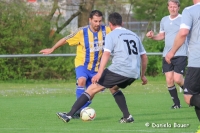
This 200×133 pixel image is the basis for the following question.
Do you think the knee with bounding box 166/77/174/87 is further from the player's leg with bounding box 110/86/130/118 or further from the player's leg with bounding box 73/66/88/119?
the player's leg with bounding box 110/86/130/118

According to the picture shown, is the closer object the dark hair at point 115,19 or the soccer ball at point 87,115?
the dark hair at point 115,19

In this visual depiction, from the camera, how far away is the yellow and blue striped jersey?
39.4ft

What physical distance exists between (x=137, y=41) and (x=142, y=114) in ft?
7.79

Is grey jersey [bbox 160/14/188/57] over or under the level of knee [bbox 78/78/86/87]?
over

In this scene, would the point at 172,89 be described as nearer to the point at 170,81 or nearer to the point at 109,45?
the point at 170,81

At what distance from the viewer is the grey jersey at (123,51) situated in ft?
34.5

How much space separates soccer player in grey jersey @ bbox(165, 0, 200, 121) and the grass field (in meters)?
0.84

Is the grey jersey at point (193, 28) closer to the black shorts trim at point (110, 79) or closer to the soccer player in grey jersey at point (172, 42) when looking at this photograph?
the black shorts trim at point (110, 79)

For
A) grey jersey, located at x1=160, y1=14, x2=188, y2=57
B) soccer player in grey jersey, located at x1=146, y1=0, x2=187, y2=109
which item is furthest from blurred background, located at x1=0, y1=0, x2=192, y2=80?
grey jersey, located at x1=160, y1=14, x2=188, y2=57

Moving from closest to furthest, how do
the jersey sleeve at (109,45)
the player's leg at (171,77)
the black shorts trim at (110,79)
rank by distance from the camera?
the jersey sleeve at (109,45) < the black shorts trim at (110,79) < the player's leg at (171,77)

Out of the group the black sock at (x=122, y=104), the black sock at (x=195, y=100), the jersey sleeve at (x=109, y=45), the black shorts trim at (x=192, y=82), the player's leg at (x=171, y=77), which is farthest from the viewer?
the player's leg at (x=171, y=77)

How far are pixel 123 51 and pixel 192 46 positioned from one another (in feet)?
6.44

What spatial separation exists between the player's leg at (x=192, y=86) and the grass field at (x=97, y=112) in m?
0.77

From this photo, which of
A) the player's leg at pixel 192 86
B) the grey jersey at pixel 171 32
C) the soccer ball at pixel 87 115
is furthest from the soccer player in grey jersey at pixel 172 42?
the player's leg at pixel 192 86
